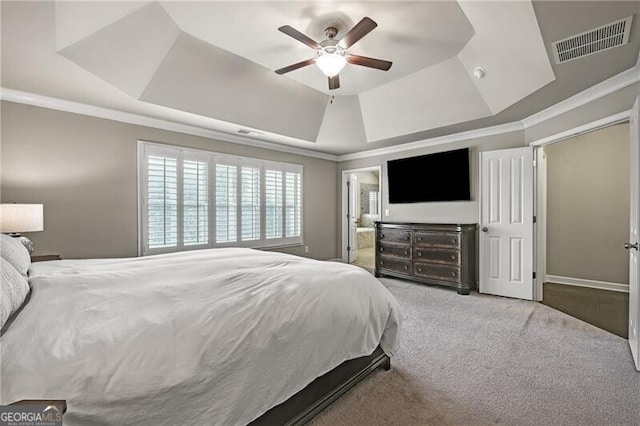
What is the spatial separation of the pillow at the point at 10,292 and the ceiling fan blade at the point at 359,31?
247cm

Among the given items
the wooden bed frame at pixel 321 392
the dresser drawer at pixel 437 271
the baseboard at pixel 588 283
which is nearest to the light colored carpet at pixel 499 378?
the wooden bed frame at pixel 321 392

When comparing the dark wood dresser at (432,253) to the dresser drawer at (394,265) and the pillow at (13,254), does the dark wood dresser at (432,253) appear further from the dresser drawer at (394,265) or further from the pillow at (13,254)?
the pillow at (13,254)

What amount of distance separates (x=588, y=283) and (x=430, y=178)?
292cm

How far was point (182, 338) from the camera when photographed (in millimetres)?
1243

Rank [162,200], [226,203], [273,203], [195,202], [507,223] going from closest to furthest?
1. [162,200]
2. [507,223]
3. [195,202]
4. [226,203]
5. [273,203]

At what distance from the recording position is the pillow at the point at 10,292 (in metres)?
1.09

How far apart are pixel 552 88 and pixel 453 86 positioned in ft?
3.36

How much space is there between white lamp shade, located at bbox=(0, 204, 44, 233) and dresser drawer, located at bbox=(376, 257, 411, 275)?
4.66 meters

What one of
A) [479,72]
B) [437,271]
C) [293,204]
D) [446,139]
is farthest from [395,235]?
[479,72]

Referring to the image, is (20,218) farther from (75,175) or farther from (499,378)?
(499,378)

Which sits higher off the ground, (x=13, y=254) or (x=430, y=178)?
(x=430, y=178)

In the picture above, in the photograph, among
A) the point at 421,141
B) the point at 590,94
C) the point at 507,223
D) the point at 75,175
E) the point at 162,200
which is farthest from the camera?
the point at 421,141

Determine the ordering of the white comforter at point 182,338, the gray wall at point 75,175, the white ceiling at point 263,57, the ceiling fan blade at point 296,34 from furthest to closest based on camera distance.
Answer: the gray wall at point 75,175 → the white ceiling at point 263,57 → the ceiling fan blade at point 296,34 → the white comforter at point 182,338

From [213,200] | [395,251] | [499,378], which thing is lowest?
[499,378]
